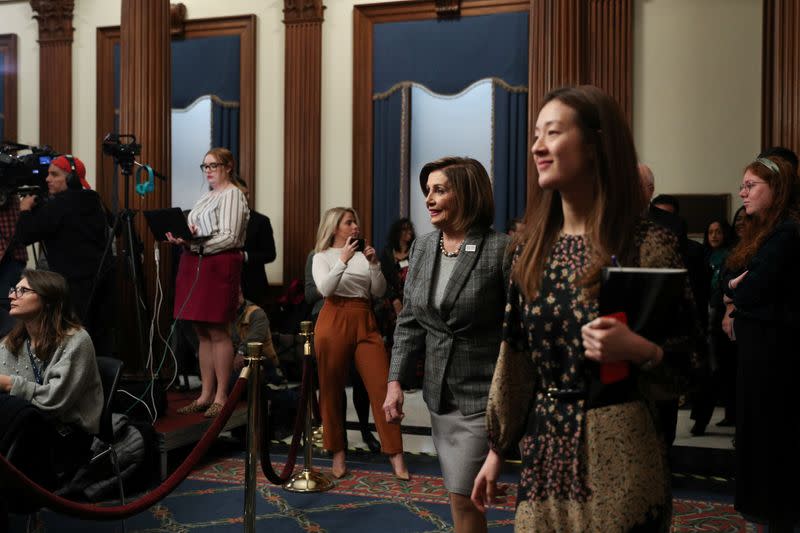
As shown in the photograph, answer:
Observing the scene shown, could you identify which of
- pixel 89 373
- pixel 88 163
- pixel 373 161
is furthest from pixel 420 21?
pixel 89 373

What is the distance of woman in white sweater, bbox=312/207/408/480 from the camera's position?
5.37m

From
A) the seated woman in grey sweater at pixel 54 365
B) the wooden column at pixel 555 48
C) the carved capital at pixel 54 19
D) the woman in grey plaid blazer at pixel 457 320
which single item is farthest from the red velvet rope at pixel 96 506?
the carved capital at pixel 54 19

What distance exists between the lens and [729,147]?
8.30 meters

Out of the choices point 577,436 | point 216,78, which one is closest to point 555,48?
point 216,78

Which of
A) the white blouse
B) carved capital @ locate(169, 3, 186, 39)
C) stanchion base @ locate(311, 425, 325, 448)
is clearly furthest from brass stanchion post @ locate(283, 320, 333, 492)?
carved capital @ locate(169, 3, 186, 39)

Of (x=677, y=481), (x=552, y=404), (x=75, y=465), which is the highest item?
(x=552, y=404)

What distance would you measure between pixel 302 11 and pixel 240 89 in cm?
111

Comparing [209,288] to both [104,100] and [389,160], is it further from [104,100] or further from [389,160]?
[104,100]

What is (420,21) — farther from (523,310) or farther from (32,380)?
(523,310)

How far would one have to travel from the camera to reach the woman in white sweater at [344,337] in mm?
5367

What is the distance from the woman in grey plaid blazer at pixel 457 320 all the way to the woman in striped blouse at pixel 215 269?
8.31 ft

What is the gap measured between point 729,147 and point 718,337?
2.78 meters

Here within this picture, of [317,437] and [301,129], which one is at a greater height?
[301,129]

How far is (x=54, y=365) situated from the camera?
12.8ft
